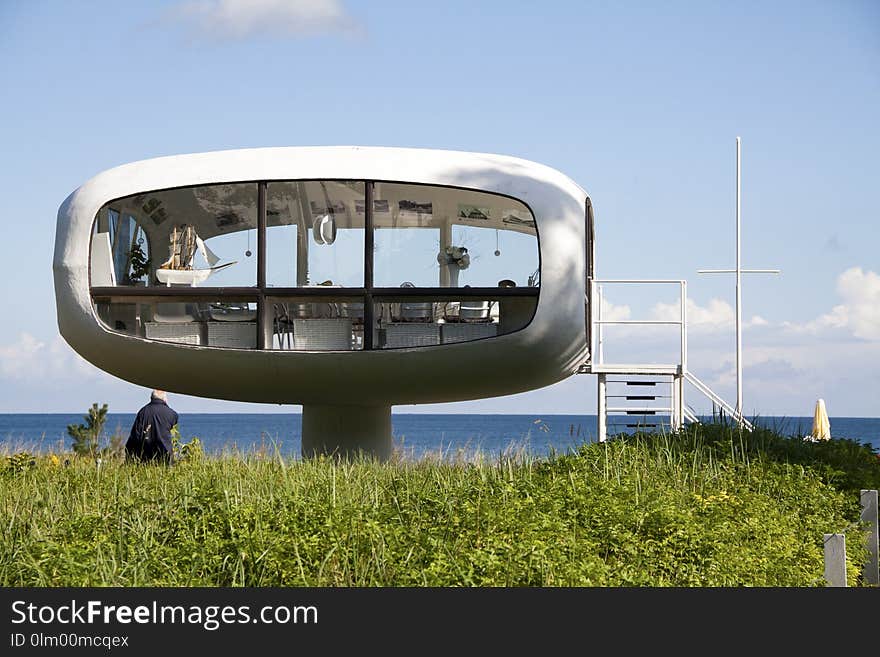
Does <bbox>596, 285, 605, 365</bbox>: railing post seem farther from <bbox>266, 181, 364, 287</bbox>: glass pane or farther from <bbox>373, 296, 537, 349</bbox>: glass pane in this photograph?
<bbox>266, 181, 364, 287</bbox>: glass pane

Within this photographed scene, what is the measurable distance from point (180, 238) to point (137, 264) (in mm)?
564

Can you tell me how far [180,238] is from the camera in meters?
12.2

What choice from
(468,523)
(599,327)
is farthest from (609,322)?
(468,523)

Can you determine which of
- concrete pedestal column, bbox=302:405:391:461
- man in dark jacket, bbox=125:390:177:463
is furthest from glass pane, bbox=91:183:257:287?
concrete pedestal column, bbox=302:405:391:461

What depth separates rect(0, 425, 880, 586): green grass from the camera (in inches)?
245

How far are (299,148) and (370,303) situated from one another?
6.42 ft

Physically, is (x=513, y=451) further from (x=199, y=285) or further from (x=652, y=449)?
(x=199, y=285)

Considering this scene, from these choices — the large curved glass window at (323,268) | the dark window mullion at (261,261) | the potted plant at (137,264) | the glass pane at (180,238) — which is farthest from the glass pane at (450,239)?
the potted plant at (137,264)

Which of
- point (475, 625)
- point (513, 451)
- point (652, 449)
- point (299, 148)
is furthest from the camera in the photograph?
point (299, 148)

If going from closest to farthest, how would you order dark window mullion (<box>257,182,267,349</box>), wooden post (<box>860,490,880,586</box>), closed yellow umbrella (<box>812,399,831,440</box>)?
wooden post (<box>860,490,880,586</box>) → dark window mullion (<box>257,182,267,349</box>) → closed yellow umbrella (<box>812,399,831,440</box>)

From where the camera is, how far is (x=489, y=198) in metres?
11.9

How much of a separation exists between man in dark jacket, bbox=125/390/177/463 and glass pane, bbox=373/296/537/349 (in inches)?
102

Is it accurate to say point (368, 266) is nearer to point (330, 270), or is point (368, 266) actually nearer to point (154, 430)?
point (330, 270)

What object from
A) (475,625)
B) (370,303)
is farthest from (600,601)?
(370,303)
